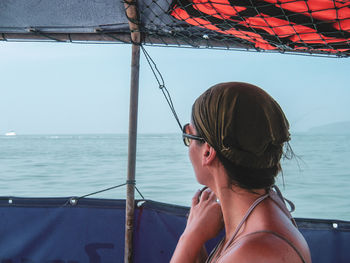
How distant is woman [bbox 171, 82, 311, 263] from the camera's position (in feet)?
2.56

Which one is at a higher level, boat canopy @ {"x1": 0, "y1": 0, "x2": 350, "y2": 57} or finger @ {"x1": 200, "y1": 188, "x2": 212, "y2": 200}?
boat canopy @ {"x1": 0, "y1": 0, "x2": 350, "y2": 57}

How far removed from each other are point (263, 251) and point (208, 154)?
290 mm

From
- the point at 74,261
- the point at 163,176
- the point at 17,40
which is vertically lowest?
the point at 163,176

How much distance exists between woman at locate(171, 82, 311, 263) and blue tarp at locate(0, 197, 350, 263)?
1.46m

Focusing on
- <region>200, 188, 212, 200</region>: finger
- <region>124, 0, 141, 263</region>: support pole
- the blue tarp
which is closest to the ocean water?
the blue tarp

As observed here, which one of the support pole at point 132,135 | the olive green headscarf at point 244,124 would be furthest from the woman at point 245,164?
the support pole at point 132,135

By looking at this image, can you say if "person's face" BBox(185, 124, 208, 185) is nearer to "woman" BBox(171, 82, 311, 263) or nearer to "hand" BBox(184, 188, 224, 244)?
"woman" BBox(171, 82, 311, 263)

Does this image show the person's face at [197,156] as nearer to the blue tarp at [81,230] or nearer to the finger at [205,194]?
the finger at [205,194]

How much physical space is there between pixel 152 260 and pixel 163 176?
16.3m

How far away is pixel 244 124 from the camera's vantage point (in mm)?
842

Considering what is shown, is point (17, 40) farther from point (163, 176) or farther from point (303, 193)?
point (163, 176)

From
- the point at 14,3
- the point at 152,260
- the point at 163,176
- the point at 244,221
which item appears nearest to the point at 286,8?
the point at 244,221

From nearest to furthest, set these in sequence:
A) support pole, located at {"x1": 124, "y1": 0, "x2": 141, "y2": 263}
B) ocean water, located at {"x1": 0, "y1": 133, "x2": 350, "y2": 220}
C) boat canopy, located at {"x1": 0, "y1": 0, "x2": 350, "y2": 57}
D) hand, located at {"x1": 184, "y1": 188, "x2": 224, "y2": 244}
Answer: hand, located at {"x1": 184, "y1": 188, "x2": 224, "y2": 244}, boat canopy, located at {"x1": 0, "y1": 0, "x2": 350, "y2": 57}, support pole, located at {"x1": 124, "y1": 0, "x2": 141, "y2": 263}, ocean water, located at {"x1": 0, "y1": 133, "x2": 350, "y2": 220}

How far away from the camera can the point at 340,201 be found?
1281 cm
